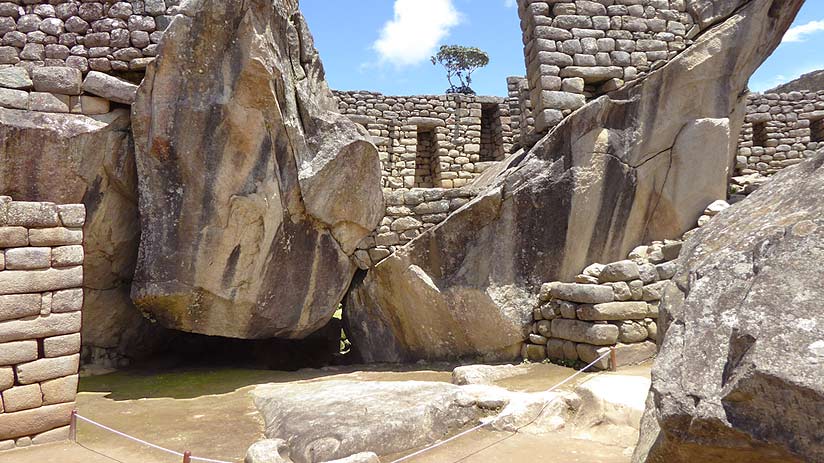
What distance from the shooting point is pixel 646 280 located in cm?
703

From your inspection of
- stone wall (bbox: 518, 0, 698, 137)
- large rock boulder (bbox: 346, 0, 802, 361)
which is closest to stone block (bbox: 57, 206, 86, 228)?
large rock boulder (bbox: 346, 0, 802, 361)

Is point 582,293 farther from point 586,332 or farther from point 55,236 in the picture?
point 55,236

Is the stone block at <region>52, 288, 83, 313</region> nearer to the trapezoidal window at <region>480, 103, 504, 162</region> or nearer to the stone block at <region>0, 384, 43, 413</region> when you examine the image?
the stone block at <region>0, 384, 43, 413</region>

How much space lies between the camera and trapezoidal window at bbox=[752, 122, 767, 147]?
45.3 ft

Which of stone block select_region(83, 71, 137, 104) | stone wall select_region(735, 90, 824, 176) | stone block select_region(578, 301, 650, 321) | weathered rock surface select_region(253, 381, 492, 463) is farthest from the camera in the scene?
stone wall select_region(735, 90, 824, 176)

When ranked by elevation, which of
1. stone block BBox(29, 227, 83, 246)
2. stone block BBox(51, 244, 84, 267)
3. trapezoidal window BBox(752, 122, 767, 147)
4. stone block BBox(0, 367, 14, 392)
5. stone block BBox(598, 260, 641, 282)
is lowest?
stone block BBox(0, 367, 14, 392)

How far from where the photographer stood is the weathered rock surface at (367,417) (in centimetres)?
432

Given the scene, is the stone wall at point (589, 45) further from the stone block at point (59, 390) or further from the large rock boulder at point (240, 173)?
the stone block at point (59, 390)

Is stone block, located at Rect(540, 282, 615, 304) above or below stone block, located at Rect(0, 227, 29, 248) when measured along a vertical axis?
below

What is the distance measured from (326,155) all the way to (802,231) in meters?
6.28

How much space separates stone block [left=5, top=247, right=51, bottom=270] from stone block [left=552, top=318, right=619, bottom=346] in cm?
596

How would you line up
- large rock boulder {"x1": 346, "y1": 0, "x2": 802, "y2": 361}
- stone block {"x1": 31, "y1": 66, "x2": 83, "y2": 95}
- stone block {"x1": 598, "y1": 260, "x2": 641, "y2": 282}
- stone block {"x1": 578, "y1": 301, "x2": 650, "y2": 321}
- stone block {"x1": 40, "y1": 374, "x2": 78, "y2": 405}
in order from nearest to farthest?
stone block {"x1": 40, "y1": 374, "x2": 78, "y2": 405} < stone block {"x1": 578, "y1": 301, "x2": 650, "y2": 321} < stone block {"x1": 598, "y1": 260, "x2": 641, "y2": 282} < stone block {"x1": 31, "y1": 66, "x2": 83, "y2": 95} < large rock boulder {"x1": 346, "y1": 0, "x2": 802, "y2": 361}

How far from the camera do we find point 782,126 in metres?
13.8

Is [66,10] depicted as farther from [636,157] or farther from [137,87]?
[636,157]
